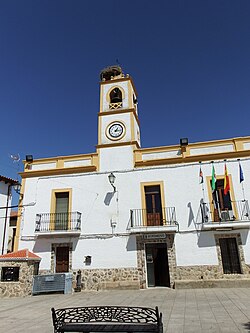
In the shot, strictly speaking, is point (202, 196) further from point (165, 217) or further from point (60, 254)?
point (60, 254)

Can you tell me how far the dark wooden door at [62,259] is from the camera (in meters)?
11.8

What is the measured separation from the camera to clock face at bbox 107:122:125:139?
13422 millimetres

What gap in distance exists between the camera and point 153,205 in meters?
12.0

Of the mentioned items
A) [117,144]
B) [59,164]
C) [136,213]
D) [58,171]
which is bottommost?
[136,213]

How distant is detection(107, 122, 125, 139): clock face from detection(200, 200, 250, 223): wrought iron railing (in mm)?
5302

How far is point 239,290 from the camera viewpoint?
9.22m

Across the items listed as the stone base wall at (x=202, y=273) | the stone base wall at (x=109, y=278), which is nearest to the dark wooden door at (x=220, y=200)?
the stone base wall at (x=202, y=273)

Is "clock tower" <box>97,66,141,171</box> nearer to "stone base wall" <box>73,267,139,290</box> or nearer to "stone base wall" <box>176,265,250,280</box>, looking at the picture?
"stone base wall" <box>73,267,139,290</box>

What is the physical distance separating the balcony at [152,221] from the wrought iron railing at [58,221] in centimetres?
258

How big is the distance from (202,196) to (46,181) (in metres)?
7.51

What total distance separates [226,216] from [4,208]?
1081cm

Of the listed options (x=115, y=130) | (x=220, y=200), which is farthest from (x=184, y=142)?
(x=115, y=130)

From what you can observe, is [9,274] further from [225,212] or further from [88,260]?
[225,212]

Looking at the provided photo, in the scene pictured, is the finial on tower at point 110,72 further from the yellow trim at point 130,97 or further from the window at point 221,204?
the window at point 221,204
